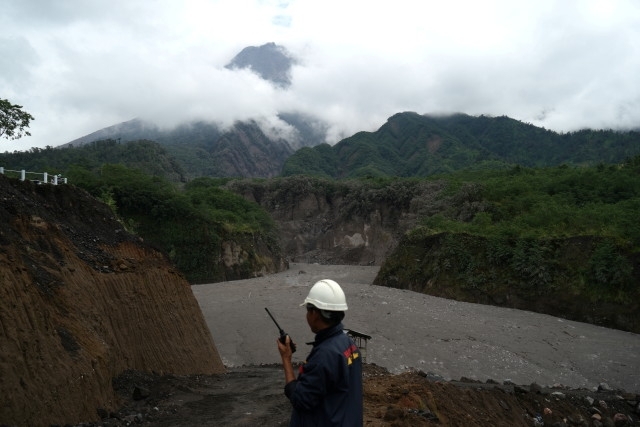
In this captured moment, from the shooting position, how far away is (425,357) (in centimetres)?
1547

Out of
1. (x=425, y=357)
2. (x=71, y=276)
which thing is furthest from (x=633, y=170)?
(x=71, y=276)

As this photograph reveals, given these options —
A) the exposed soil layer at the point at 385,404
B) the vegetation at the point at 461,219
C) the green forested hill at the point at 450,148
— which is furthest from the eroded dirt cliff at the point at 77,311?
the green forested hill at the point at 450,148

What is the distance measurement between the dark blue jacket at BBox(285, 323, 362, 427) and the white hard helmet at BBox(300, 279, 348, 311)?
21 cm

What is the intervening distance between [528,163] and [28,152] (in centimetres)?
7693

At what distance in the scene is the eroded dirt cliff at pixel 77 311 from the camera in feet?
19.8

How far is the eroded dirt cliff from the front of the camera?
6.02m

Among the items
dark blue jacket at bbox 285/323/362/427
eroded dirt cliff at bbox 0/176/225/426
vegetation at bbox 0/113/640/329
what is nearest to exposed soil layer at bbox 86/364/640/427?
eroded dirt cliff at bbox 0/176/225/426

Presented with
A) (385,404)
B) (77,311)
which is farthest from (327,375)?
(77,311)

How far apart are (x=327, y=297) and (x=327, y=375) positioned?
57 centimetres

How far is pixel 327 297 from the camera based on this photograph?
3744mm

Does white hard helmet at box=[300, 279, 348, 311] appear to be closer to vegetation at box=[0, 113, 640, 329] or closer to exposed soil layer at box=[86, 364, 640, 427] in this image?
exposed soil layer at box=[86, 364, 640, 427]

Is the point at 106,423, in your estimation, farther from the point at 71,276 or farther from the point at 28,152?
the point at 28,152

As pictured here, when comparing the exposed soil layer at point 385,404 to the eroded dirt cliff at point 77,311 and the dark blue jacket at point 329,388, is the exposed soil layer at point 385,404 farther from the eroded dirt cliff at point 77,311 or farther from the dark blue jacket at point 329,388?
the dark blue jacket at point 329,388

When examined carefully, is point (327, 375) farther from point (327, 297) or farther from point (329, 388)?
point (327, 297)
